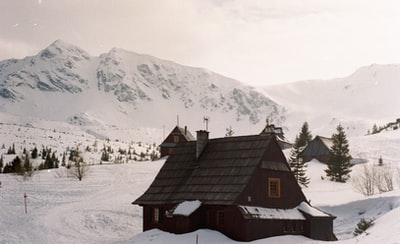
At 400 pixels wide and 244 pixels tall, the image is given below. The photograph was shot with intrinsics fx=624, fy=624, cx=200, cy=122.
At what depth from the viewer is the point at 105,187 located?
71438 mm

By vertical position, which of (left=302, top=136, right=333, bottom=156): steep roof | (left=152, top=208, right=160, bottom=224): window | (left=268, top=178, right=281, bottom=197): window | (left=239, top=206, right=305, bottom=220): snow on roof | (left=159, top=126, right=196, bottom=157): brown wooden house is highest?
(left=159, top=126, right=196, bottom=157): brown wooden house

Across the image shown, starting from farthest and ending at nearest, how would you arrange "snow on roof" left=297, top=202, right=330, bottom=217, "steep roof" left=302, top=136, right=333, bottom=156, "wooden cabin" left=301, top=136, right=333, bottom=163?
1. "steep roof" left=302, top=136, right=333, bottom=156
2. "wooden cabin" left=301, top=136, right=333, bottom=163
3. "snow on roof" left=297, top=202, right=330, bottom=217

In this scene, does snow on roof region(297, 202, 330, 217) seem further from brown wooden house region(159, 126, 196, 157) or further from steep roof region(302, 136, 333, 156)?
brown wooden house region(159, 126, 196, 157)

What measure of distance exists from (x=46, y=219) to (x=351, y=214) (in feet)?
89.7

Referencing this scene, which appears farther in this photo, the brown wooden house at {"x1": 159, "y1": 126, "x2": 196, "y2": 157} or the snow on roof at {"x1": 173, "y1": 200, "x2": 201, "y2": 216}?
the brown wooden house at {"x1": 159, "y1": 126, "x2": 196, "y2": 157}

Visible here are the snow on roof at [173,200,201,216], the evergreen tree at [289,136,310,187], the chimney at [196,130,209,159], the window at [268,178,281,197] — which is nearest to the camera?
the snow on roof at [173,200,201,216]

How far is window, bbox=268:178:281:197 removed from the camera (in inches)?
1734

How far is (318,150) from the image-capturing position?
3627 inches

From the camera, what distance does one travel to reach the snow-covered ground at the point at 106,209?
44.7 metres

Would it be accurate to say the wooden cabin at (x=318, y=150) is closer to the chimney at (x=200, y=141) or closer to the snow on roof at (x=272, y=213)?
the chimney at (x=200, y=141)

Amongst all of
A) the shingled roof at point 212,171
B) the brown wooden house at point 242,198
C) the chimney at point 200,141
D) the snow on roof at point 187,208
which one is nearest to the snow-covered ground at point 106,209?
the brown wooden house at point 242,198

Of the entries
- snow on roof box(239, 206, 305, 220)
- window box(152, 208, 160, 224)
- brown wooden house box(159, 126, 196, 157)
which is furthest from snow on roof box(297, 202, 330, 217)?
brown wooden house box(159, 126, 196, 157)

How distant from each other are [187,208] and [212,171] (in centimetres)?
345

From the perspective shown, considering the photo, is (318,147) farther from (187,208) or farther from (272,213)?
(187,208)
